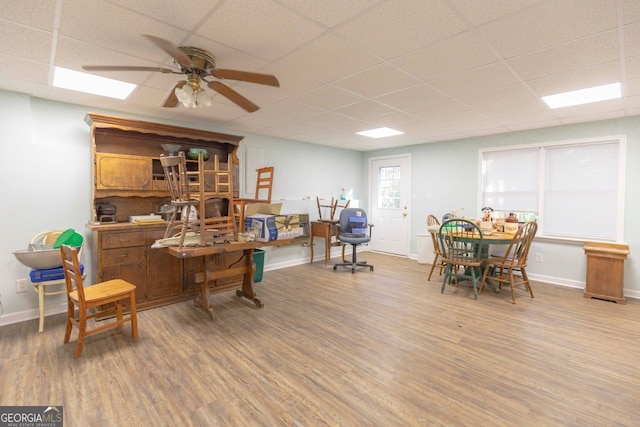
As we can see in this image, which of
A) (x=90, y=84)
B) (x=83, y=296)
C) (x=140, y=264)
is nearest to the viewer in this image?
A: (x=83, y=296)

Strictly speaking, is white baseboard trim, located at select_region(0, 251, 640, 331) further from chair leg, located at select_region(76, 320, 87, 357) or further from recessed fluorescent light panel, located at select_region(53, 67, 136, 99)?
recessed fluorescent light panel, located at select_region(53, 67, 136, 99)

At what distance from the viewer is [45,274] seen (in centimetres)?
287

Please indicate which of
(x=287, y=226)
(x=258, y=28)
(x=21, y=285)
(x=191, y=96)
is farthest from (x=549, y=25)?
(x=21, y=285)

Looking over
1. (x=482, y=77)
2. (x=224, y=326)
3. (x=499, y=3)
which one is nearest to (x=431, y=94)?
(x=482, y=77)

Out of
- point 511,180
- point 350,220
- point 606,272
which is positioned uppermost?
point 511,180

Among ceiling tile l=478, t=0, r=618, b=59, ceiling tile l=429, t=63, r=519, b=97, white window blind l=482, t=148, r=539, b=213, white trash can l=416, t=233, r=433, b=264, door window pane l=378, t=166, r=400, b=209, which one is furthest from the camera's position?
door window pane l=378, t=166, r=400, b=209

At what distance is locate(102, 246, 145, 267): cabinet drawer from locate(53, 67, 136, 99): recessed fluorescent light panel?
1.62 meters

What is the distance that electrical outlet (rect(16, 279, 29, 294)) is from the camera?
3.08m

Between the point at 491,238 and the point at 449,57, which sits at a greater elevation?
the point at 449,57

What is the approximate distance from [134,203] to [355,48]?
324 cm

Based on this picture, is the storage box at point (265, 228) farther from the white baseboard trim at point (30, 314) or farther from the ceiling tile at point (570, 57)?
the ceiling tile at point (570, 57)

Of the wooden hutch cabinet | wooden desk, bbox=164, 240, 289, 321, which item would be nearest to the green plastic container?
wooden desk, bbox=164, 240, 289, 321

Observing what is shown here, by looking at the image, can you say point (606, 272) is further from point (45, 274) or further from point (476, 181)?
point (45, 274)

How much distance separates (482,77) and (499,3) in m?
1.09
